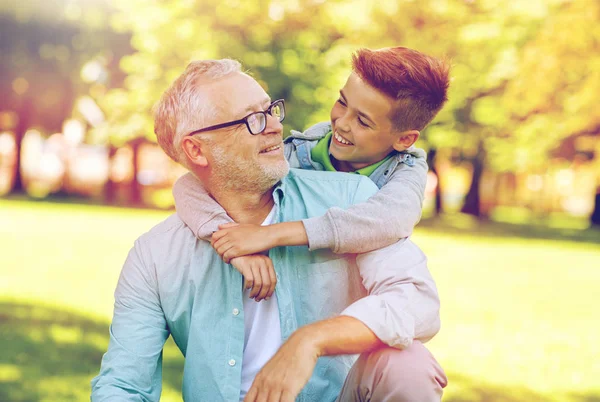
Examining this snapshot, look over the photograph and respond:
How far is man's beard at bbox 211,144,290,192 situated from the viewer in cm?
292

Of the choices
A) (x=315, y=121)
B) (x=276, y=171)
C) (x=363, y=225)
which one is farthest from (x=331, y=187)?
(x=315, y=121)

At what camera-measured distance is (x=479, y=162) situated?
30641 millimetres

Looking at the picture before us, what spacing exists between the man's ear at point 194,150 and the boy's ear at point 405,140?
2.68 feet

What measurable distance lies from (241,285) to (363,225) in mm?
472

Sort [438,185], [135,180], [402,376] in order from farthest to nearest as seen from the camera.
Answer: [135,180]
[438,185]
[402,376]

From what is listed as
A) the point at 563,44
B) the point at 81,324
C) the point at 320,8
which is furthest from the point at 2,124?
the point at 81,324

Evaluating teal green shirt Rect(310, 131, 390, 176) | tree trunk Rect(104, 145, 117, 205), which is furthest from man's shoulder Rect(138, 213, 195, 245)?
tree trunk Rect(104, 145, 117, 205)

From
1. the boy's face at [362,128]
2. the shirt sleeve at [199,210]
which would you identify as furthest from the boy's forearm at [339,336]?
the boy's face at [362,128]

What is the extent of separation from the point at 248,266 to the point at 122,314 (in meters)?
0.47

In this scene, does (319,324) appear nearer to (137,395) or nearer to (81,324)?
(137,395)

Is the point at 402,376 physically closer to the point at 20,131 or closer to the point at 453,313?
the point at 453,313

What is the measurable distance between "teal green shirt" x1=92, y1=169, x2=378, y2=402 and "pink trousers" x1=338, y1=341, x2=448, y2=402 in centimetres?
35

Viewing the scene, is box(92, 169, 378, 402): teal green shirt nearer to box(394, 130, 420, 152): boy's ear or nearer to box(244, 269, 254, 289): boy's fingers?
box(244, 269, 254, 289): boy's fingers

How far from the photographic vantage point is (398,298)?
2613mm
